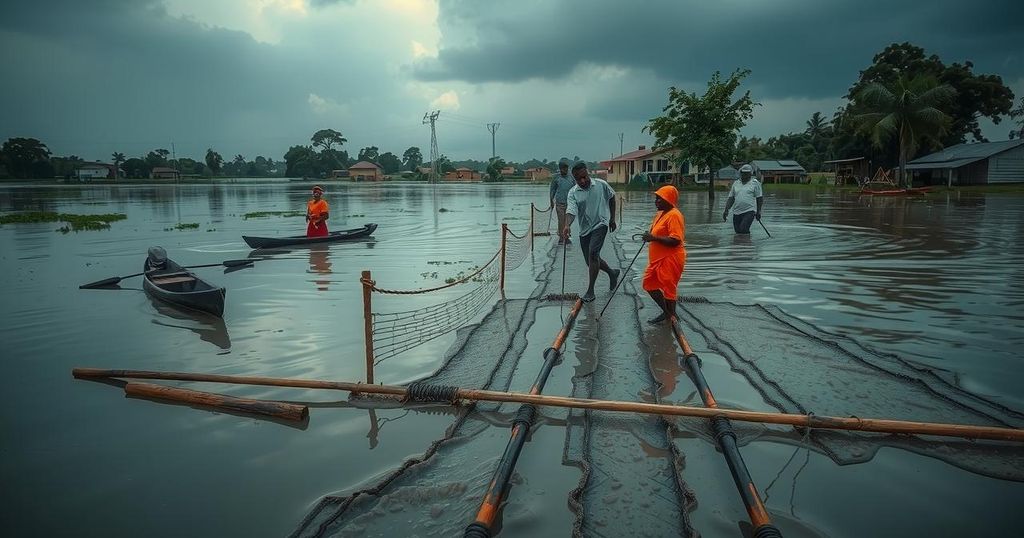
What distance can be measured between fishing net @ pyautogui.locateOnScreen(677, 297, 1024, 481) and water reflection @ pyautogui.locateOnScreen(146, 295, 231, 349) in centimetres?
570

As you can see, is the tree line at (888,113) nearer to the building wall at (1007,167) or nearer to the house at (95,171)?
the building wall at (1007,167)

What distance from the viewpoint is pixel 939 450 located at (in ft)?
12.1

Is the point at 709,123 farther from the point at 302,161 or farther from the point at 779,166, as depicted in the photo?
the point at 302,161

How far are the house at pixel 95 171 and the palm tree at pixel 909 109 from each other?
12242 centimetres

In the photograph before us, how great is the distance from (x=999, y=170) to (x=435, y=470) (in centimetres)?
5372

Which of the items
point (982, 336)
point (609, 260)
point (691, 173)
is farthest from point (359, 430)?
point (691, 173)

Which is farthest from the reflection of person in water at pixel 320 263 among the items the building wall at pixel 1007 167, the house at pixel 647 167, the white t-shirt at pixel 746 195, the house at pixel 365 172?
the house at pixel 365 172

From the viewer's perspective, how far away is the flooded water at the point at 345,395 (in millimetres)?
3311

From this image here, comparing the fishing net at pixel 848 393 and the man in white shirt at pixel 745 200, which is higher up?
the man in white shirt at pixel 745 200

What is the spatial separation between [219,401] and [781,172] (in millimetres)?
65474

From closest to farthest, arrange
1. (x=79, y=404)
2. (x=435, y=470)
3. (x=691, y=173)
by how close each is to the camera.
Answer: (x=435, y=470) → (x=79, y=404) → (x=691, y=173)

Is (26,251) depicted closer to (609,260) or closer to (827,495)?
(609,260)

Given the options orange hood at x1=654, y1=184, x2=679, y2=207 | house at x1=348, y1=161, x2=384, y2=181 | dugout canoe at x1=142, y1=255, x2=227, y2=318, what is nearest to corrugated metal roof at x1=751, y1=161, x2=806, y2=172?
orange hood at x1=654, y1=184, x2=679, y2=207

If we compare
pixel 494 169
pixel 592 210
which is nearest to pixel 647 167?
pixel 494 169
